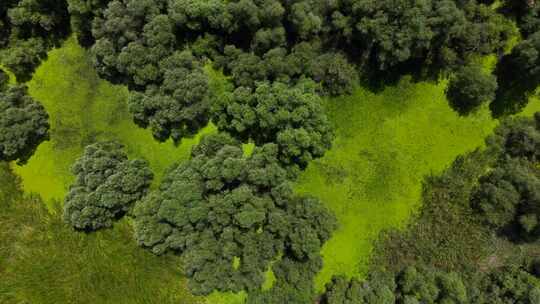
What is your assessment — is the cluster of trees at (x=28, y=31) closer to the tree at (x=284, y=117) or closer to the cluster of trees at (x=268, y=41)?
the cluster of trees at (x=268, y=41)

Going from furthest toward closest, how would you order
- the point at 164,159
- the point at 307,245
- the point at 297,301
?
the point at 164,159 < the point at 297,301 < the point at 307,245

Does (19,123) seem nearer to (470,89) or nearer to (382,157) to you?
(382,157)

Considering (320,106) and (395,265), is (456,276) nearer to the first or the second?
(395,265)

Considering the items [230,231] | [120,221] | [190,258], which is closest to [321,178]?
[230,231]

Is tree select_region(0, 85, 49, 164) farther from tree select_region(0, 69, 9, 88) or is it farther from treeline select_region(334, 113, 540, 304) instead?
treeline select_region(334, 113, 540, 304)

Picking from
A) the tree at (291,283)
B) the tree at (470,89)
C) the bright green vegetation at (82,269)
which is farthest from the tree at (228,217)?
the tree at (470,89)

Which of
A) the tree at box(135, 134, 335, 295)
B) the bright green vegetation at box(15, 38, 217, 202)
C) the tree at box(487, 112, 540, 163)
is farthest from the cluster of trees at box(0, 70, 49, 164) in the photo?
the tree at box(487, 112, 540, 163)
